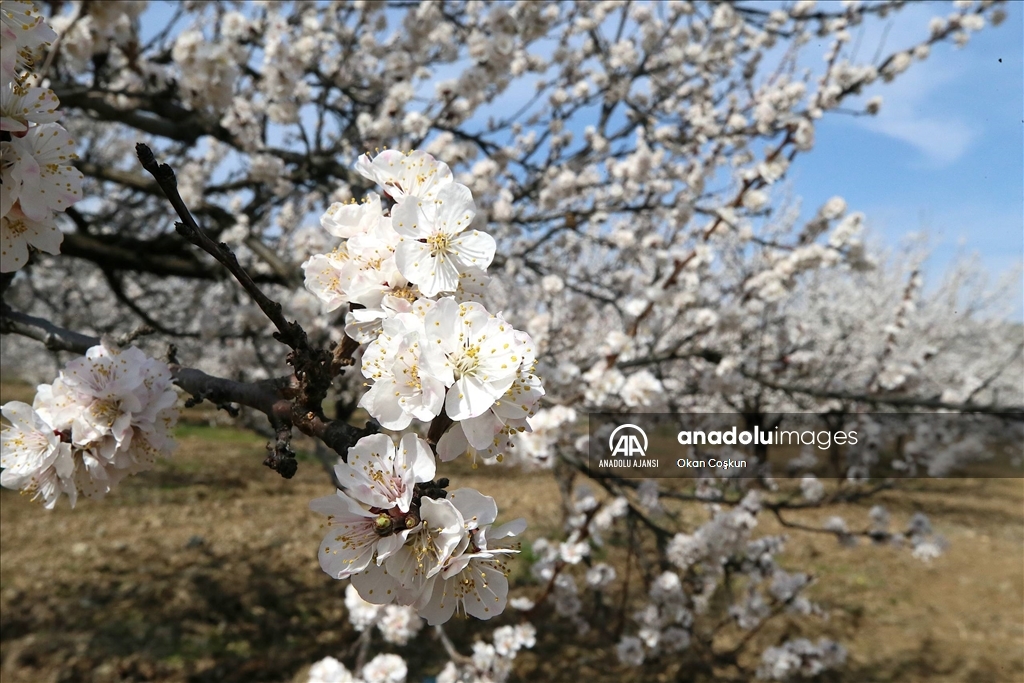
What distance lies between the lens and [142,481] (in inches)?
300

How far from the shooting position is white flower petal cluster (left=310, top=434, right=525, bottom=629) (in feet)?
2.58

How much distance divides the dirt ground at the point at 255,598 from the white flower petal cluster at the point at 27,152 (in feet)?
7.60

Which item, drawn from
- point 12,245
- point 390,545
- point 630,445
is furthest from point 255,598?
point 390,545

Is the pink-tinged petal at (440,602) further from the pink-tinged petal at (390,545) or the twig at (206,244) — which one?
the twig at (206,244)

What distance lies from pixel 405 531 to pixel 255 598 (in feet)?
14.9

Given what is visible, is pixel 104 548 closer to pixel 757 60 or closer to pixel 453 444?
pixel 453 444

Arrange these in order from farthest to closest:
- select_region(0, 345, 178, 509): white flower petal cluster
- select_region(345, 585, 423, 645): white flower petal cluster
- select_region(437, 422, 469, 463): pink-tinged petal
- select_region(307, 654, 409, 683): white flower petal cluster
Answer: select_region(345, 585, 423, 645): white flower petal cluster < select_region(307, 654, 409, 683): white flower petal cluster < select_region(0, 345, 178, 509): white flower petal cluster < select_region(437, 422, 469, 463): pink-tinged petal

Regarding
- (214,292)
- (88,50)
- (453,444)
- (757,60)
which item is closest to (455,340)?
(453,444)

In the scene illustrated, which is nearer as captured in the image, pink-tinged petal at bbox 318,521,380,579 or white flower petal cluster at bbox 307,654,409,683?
pink-tinged petal at bbox 318,521,380,579

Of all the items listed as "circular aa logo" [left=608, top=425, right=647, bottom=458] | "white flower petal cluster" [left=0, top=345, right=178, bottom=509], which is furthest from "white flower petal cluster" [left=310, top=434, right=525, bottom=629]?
"circular aa logo" [left=608, top=425, right=647, bottom=458]

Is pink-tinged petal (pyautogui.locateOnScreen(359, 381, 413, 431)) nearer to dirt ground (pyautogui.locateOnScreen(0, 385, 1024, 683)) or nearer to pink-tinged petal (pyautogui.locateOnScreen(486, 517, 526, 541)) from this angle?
pink-tinged petal (pyautogui.locateOnScreen(486, 517, 526, 541))

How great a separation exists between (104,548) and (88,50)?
4294mm

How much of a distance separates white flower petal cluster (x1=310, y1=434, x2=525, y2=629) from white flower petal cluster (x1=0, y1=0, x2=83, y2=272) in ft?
2.02

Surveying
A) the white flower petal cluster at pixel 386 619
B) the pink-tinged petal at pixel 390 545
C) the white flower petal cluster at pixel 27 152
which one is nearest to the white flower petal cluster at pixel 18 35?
the white flower petal cluster at pixel 27 152
